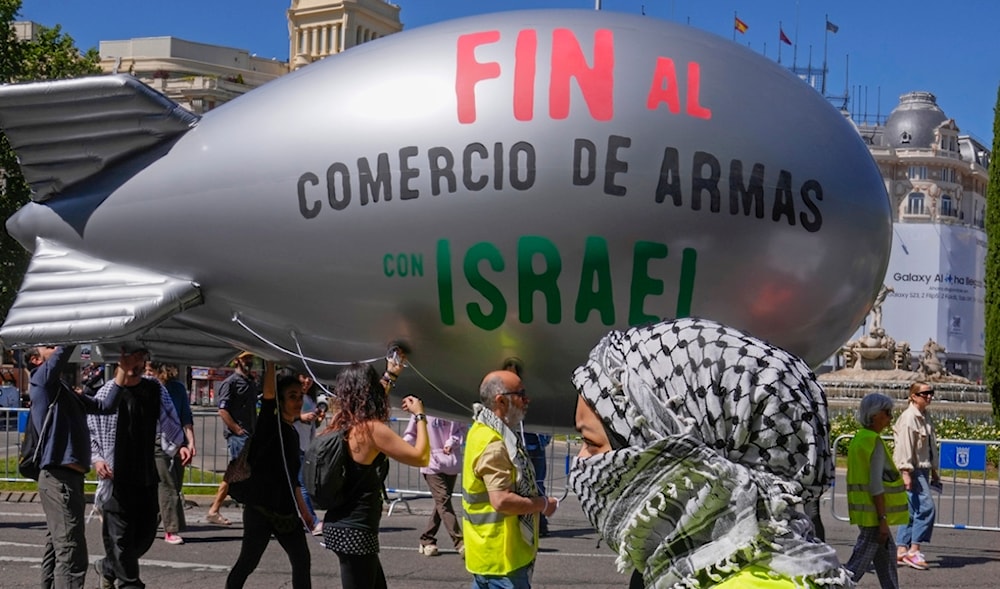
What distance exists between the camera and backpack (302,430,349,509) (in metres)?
6.55

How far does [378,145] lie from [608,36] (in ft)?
4.31

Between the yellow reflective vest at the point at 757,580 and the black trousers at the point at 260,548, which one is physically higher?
the yellow reflective vest at the point at 757,580

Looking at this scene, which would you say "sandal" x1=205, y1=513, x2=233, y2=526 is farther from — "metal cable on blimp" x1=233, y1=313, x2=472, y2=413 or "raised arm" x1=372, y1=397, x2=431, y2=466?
"raised arm" x1=372, y1=397, x2=431, y2=466

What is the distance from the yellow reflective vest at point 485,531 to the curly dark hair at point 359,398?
553 mm

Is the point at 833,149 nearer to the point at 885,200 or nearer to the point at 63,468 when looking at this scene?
the point at 885,200

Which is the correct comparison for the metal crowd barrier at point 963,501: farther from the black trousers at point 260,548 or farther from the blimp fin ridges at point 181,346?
the blimp fin ridges at point 181,346

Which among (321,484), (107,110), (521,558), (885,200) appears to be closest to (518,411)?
(521,558)

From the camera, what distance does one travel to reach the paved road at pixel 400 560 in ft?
31.0

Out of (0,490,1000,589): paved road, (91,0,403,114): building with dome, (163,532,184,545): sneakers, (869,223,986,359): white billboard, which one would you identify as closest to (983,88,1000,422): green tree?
(0,490,1000,589): paved road

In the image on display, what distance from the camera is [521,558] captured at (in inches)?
246

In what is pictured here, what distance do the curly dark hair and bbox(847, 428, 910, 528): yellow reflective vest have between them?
3.90 metres

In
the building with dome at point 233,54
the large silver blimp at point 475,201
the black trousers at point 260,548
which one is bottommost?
the black trousers at point 260,548

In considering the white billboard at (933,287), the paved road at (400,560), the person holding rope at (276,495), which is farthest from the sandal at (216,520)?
the white billboard at (933,287)

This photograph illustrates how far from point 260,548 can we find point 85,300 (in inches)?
69.9
